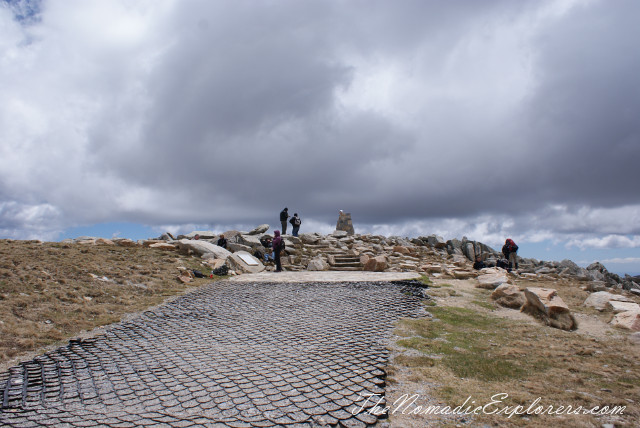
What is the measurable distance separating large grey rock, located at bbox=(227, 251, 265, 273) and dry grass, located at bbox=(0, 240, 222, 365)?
65.0 inches

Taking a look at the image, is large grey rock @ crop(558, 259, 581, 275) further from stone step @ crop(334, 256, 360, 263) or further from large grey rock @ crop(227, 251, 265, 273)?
large grey rock @ crop(227, 251, 265, 273)

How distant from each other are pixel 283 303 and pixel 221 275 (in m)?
6.14

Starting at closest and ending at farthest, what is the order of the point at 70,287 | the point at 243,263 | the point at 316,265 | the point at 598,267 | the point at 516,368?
the point at 516,368 < the point at 70,287 < the point at 243,263 < the point at 316,265 < the point at 598,267

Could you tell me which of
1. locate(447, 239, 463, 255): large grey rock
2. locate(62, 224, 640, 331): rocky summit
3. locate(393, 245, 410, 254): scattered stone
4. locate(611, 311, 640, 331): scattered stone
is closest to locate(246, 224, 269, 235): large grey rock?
locate(62, 224, 640, 331): rocky summit

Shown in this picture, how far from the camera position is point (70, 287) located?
12.1 meters

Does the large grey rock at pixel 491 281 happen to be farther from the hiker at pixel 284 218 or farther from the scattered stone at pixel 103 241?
the scattered stone at pixel 103 241

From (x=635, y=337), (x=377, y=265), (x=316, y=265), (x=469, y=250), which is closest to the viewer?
(x=635, y=337)

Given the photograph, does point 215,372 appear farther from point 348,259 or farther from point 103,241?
point 103,241

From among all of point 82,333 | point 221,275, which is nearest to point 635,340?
point 82,333

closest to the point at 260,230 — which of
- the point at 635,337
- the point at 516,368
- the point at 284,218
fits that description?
the point at 284,218

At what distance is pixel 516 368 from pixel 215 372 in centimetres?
508

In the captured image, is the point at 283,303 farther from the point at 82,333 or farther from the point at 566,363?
the point at 566,363

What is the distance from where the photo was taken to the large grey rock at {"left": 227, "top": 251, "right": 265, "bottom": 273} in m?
18.8

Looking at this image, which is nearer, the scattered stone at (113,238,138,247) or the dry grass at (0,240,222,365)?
the dry grass at (0,240,222,365)
